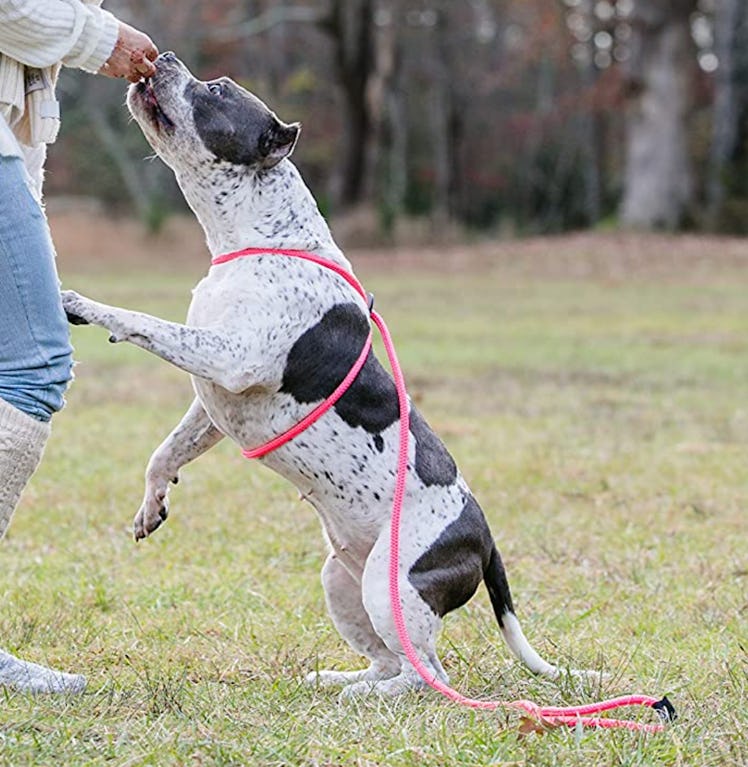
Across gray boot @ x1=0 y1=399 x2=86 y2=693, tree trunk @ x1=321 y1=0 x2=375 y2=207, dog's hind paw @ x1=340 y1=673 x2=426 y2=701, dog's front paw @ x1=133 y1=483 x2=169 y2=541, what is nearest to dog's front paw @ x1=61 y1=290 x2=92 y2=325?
gray boot @ x1=0 y1=399 x2=86 y2=693

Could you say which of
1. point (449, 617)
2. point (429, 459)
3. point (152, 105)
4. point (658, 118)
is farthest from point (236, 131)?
point (658, 118)

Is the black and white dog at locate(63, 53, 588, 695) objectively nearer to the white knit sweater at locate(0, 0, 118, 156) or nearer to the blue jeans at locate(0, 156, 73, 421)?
the blue jeans at locate(0, 156, 73, 421)

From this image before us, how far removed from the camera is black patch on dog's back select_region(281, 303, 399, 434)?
412cm

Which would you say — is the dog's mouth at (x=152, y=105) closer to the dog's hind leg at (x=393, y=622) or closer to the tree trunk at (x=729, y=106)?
the dog's hind leg at (x=393, y=622)

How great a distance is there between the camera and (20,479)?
12.6 ft

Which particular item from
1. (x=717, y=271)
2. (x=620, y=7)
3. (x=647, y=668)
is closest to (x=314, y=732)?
(x=647, y=668)

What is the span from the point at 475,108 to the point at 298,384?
1711 inches

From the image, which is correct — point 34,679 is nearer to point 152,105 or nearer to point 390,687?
point 390,687

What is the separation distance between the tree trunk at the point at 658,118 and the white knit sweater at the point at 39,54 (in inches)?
1016

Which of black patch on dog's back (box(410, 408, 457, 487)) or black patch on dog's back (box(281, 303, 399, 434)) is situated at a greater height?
black patch on dog's back (box(281, 303, 399, 434))

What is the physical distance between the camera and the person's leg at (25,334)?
3654 mm

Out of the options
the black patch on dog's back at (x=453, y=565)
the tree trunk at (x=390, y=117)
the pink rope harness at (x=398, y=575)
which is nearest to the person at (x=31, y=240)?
the pink rope harness at (x=398, y=575)

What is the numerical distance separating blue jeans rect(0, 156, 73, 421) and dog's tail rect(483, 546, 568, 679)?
4.77ft

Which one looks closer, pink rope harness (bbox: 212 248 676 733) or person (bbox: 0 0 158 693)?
pink rope harness (bbox: 212 248 676 733)
